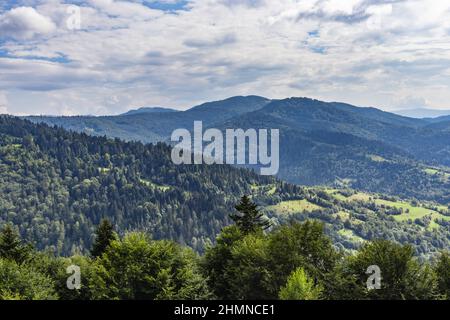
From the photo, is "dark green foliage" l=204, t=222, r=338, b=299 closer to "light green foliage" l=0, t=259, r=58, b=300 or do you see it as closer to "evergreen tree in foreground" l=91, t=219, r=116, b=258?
"evergreen tree in foreground" l=91, t=219, r=116, b=258

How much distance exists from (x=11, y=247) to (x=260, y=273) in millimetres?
37862

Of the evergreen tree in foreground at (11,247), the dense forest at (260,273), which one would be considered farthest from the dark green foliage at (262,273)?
the evergreen tree in foreground at (11,247)

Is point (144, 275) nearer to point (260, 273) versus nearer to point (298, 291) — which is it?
point (260, 273)

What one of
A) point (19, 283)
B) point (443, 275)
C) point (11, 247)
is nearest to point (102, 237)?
point (11, 247)

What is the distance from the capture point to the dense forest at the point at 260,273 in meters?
55.5

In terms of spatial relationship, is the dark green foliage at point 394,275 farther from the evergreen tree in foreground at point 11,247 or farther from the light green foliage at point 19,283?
the evergreen tree in foreground at point 11,247

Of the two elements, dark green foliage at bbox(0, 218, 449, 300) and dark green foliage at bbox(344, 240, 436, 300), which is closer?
dark green foliage at bbox(344, 240, 436, 300)

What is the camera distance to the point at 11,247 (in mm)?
67625

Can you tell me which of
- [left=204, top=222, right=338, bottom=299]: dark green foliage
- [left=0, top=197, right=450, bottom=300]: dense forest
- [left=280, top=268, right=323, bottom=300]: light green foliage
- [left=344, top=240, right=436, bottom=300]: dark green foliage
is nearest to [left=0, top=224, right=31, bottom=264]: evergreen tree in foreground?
[left=0, top=197, right=450, bottom=300]: dense forest

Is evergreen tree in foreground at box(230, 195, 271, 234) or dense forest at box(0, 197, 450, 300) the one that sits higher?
evergreen tree in foreground at box(230, 195, 271, 234)

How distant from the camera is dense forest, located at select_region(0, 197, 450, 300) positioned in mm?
55469
